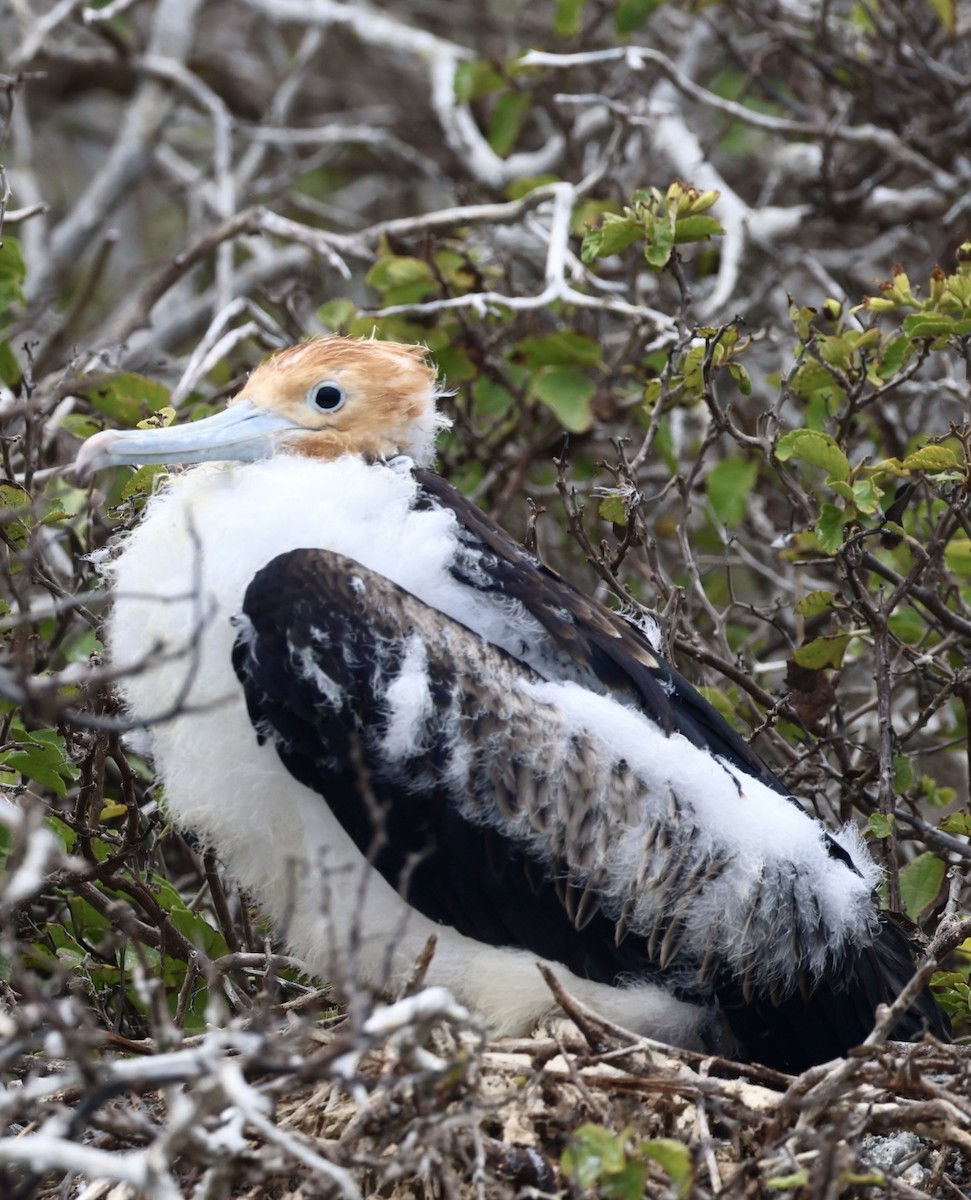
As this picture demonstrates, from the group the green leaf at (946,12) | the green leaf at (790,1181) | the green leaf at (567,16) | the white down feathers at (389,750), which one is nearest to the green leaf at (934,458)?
the white down feathers at (389,750)

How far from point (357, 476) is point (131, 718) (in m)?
0.54

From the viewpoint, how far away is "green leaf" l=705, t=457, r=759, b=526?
3.69m

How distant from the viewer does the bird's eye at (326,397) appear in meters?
2.95

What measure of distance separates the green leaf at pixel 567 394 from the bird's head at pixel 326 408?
69 cm

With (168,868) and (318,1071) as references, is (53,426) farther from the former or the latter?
(318,1071)

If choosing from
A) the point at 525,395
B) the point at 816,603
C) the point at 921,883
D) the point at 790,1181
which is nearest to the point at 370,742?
the point at 790,1181

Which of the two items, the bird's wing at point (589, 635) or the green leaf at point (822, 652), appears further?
the green leaf at point (822, 652)

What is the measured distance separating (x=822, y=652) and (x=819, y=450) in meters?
0.38

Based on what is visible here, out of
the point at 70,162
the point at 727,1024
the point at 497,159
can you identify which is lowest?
the point at 727,1024

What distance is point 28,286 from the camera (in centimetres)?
461

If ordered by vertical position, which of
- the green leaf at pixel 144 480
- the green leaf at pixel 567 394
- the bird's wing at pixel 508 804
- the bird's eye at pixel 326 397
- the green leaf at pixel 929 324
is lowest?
the bird's wing at pixel 508 804

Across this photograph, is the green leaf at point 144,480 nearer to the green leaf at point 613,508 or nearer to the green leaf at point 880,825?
the green leaf at point 613,508

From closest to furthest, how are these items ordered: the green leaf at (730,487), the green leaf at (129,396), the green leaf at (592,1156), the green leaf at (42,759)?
the green leaf at (592,1156) < the green leaf at (42,759) < the green leaf at (129,396) < the green leaf at (730,487)

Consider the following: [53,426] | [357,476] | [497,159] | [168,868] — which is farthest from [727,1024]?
[497,159]
